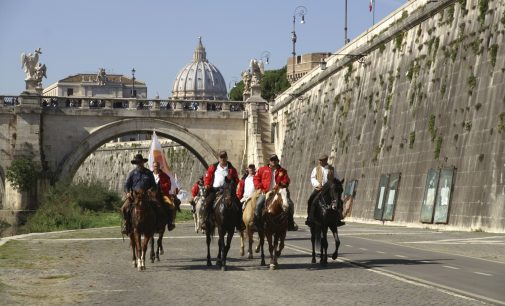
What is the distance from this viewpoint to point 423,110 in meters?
40.0

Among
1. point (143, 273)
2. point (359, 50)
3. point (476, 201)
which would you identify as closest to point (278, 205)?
point (143, 273)

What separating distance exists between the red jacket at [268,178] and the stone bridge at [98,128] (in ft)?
162

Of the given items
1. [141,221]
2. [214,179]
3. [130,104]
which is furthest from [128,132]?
[141,221]

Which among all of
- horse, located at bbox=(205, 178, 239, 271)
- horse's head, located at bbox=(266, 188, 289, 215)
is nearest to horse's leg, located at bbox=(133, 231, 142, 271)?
horse, located at bbox=(205, 178, 239, 271)

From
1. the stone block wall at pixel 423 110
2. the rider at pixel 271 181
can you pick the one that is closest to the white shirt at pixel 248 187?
the rider at pixel 271 181

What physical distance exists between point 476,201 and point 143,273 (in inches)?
634

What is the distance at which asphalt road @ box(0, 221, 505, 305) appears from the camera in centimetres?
1414

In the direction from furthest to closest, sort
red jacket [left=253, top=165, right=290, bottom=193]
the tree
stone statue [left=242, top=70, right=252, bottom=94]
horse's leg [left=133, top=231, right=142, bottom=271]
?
stone statue [left=242, top=70, right=252, bottom=94]
the tree
red jacket [left=253, top=165, right=290, bottom=193]
horse's leg [left=133, top=231, right=142, bottom=271]

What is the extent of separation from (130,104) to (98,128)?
9.16 feet

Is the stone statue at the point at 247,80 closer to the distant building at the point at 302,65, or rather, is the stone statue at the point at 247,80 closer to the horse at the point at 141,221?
the distant building at the point at 302,65

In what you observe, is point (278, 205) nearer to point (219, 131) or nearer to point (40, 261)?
point (40, 261)

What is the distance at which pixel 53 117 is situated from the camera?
7194cm

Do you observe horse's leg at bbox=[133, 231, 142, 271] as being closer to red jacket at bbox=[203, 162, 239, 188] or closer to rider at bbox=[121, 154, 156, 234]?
rider at bbox=[121, 154, 156, 234]

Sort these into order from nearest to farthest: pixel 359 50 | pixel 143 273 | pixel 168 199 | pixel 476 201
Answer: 1. pixel 143 273
2. pixel 168 199
3. pixel 476 201
4. pixel 359 50
